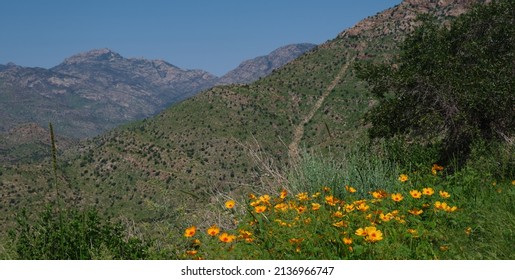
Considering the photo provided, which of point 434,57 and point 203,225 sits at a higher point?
point 434,57

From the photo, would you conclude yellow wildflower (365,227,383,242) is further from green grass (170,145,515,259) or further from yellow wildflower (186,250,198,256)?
yellow wildflower (186,250,198,256)

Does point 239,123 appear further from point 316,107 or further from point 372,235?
point 372,235

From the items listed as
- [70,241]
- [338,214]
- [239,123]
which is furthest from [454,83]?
[239,123]

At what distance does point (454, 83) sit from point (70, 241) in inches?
462

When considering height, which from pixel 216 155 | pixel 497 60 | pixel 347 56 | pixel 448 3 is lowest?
pixel 216 155

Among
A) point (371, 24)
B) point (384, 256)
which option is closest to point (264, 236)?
point (384, 256)

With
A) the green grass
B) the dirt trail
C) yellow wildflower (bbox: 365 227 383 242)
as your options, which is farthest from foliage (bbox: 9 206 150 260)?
the dirt trail

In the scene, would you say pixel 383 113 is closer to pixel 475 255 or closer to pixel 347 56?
pixel 475 255

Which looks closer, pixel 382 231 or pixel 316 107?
pixel 382 231

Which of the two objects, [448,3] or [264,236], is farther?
[448,3]

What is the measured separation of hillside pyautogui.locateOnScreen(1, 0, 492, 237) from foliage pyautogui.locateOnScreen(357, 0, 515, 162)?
53.6 metres

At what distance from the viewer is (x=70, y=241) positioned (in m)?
5.15
